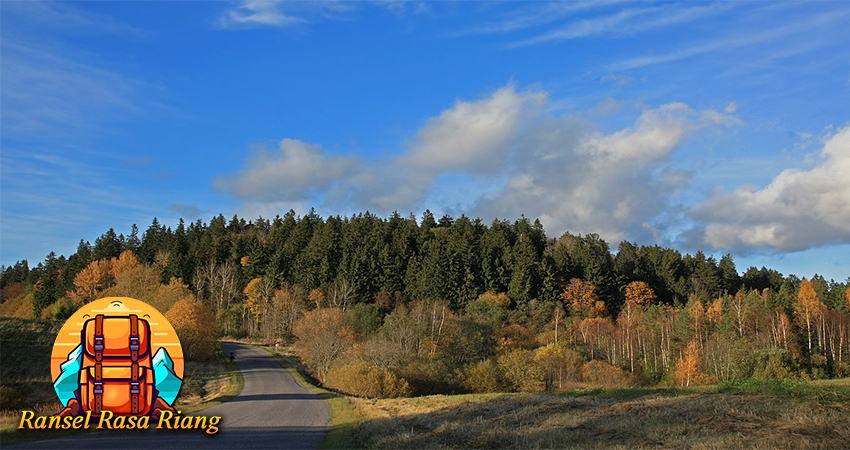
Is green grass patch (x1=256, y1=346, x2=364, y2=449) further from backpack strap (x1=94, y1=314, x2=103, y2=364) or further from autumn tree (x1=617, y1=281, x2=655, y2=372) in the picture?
autumn tree (x1=617, y1=281, x2=655, y2=372)

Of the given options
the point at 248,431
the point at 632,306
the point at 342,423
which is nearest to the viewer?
the point at 248,431

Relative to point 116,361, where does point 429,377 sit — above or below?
below

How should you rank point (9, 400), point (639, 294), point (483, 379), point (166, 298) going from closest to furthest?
point (9, 400)
point (483, 379)
point (166, 298)
point (639, 294)

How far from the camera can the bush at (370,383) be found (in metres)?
42.8

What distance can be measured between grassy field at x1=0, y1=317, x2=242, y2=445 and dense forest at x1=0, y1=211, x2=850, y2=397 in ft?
32.5

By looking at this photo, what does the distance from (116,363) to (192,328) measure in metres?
36.9

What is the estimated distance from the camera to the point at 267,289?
Result: 11156 cm

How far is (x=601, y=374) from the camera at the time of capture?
2763 inches

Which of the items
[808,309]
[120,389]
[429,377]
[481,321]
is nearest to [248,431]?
[120,389]

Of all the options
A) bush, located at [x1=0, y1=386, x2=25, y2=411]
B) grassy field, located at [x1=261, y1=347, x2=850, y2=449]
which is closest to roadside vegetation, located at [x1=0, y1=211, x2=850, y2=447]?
grassy field, located at [x1=261, y1=347, x2=850, y2=449]

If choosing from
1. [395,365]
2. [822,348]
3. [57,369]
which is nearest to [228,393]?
[395,365]

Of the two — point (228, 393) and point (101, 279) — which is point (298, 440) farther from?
point (101, 279)

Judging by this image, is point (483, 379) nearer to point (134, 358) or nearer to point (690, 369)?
point (690, 369)

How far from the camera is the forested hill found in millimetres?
110188
